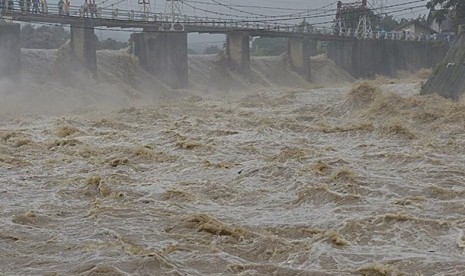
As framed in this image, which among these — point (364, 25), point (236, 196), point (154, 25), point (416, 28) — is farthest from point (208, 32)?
point (416, 28)

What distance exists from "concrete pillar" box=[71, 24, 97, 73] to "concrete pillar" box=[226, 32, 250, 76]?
9.22 metres

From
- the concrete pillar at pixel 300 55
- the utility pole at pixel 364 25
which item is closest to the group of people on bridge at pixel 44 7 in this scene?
the concrete pillar at pixel 300 55

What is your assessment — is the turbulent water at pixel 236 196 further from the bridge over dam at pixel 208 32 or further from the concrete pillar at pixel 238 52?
the concrete pillar at pixel 238 52

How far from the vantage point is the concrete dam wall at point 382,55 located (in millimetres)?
44250

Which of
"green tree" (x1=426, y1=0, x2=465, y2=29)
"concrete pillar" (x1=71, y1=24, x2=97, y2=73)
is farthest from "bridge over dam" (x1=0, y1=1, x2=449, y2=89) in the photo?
"green tree" (x1=426, y1=0, x2=465, y2=29)

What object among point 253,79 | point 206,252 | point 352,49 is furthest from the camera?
point 352,49

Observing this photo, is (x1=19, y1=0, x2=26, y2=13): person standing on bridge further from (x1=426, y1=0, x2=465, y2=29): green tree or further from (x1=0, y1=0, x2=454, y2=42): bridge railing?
(x1=426, y1=0, x2=465, y2=29): green tree

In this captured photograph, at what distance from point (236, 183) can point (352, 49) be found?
34299mm

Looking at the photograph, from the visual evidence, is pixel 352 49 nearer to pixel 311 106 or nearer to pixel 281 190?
pixel 311 106

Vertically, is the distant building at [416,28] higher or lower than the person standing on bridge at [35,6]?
lower

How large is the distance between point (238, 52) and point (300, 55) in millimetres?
5522

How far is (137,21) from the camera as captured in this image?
31.5 m

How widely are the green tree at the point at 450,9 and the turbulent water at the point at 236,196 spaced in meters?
27.3

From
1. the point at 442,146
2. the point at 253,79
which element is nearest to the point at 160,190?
the point at 442,146
